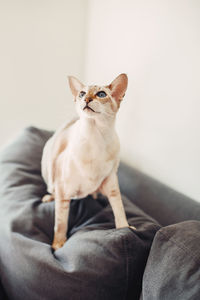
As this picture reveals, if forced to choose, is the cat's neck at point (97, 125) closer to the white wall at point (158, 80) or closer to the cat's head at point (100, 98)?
the cat's head at point (100, 98)

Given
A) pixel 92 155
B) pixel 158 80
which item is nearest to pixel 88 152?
pixel 92 155

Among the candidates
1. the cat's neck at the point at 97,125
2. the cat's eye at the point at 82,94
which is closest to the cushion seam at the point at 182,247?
the cat's neck at the point at 97,125

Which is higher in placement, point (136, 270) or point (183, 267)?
point (183, 267)

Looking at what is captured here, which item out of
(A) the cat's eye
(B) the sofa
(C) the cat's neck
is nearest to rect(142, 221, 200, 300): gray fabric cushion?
(B) the sofa

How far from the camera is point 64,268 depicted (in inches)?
23.4

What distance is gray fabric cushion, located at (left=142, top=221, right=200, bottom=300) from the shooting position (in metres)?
0.45

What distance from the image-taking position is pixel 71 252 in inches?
A: 24.3

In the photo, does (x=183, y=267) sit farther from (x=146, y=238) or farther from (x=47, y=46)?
(x=47, y=46)

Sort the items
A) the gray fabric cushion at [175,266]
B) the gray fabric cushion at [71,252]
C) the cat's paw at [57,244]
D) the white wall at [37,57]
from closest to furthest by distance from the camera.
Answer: the gray fabric cushion at [175,266] < the gray fabric cushion at [71,252] < the cat's paw at [57,244] < the white wall at [37,57]

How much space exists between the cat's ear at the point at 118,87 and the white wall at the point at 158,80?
0.29m

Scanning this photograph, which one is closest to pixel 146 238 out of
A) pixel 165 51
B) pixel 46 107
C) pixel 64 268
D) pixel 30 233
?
pixel 64 268

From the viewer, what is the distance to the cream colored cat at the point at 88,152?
2.00 feet

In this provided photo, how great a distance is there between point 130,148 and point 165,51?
45cm

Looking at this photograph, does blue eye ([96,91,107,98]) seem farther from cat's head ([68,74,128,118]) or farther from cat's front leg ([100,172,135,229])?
cat's front leg ([100,172,135,229])
